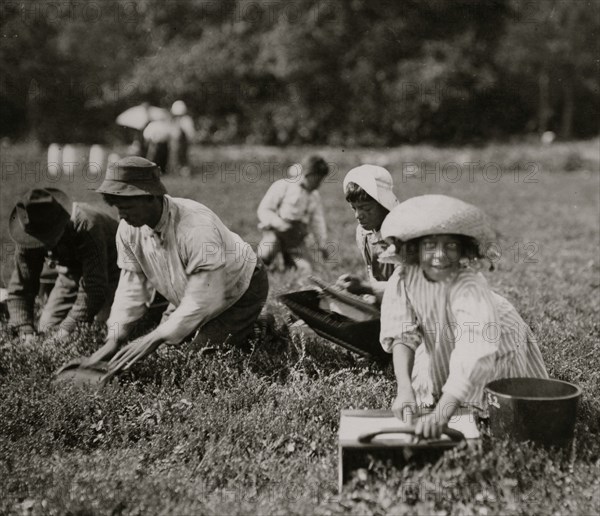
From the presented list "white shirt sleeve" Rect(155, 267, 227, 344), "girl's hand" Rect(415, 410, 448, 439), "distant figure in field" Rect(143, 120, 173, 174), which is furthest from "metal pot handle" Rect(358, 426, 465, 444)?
"distant figure in field" Rect(143, 120, 173, 174)

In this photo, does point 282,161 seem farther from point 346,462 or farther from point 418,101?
point 346,462

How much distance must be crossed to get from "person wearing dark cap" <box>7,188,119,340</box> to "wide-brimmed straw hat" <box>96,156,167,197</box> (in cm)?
138

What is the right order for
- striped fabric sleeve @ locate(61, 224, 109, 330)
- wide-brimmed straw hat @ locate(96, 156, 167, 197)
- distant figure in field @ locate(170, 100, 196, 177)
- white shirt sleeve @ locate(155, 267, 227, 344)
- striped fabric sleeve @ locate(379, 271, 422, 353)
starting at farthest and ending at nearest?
distant figure in field @ locate(170, 100, 196, 177)
striped fabric sleeve @ locate(61, 224, 109, 330)
white shirt sleeve @ locate(155, 267, 227, 344)
wide-brimmed straw hat @ locate(96, 156, 167, 197)
striped fabric sleeve @ locate(379, 271, 422, 353)

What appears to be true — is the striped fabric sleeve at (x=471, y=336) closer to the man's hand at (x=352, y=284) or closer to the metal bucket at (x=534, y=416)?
the metal bucket at (x=534, y=416)

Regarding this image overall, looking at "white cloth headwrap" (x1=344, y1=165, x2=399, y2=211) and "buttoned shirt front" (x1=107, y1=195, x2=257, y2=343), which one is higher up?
"white cloth headwrap" (x1=344, y1=165, x2=399, y2=211)

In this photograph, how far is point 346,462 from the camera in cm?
353

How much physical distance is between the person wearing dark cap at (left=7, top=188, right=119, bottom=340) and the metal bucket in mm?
3543

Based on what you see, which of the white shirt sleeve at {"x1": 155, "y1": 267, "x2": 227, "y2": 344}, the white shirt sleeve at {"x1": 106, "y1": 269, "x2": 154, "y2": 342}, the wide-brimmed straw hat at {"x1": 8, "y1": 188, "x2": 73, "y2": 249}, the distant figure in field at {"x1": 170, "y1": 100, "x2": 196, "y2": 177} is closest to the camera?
the white shirt sleeve at {"x1": 155, "y1": 267, "x2": 227, "y2": 344}

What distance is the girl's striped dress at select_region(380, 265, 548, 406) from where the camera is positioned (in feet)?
11.8

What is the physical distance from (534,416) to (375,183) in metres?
1.84

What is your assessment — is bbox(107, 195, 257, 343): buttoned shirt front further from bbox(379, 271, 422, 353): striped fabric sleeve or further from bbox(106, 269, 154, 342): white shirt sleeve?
bbox(379, 271, 422, 353): striped fabric sleeve

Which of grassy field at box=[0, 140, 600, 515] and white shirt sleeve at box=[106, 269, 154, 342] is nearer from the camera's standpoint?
grassy field at box=[0, 140, 600, 515]

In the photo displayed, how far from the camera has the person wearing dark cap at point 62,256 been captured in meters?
5.98

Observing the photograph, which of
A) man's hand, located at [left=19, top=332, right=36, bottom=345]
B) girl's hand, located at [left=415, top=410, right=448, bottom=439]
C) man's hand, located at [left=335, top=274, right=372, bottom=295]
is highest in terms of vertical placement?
man's hand, located at [left=335, top=274, right=372, bottom=295]
